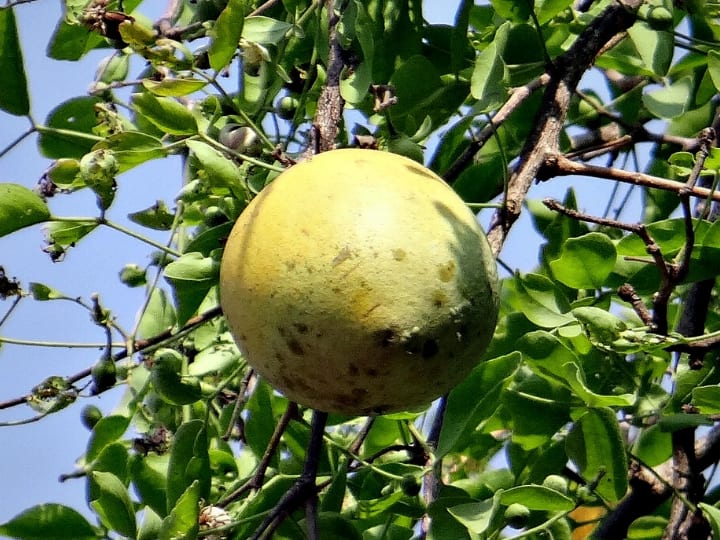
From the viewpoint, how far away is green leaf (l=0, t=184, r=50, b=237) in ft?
4.68

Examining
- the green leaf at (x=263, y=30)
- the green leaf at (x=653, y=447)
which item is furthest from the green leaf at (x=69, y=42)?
the green leaf at (x=653, y=447)

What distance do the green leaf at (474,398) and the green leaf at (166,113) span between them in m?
0.48

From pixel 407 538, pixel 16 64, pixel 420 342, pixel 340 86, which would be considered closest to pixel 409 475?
pixel 407 538

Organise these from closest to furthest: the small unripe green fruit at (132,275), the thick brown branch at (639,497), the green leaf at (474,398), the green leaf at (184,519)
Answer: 1. the green leaf at (184,519)
2. the green leaf at (474,398)
3. the thick brown branch at (639,497)
4. the small unripe green fruit at (132,275)

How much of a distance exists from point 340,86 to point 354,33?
0.13 metres

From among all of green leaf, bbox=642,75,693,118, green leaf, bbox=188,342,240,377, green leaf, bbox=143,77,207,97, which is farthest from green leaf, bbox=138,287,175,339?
green leaf, bbox=642,75,693,118

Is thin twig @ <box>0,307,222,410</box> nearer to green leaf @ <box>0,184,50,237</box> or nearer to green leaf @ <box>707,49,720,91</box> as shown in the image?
green leaf @ <box>0,184,50,237</box>

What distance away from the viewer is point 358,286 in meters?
1.09

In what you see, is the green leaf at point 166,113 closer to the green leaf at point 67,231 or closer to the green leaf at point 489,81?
the green leaf at point 67,231

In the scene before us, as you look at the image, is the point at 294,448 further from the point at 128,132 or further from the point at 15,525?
the point at 128,132

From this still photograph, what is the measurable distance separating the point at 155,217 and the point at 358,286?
810 mm

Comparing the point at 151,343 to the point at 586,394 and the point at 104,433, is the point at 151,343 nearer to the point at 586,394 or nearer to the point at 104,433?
the point at 104,433

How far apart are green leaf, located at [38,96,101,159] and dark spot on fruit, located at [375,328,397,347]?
2.68ft

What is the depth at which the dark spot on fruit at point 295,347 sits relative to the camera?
43.8 inches
